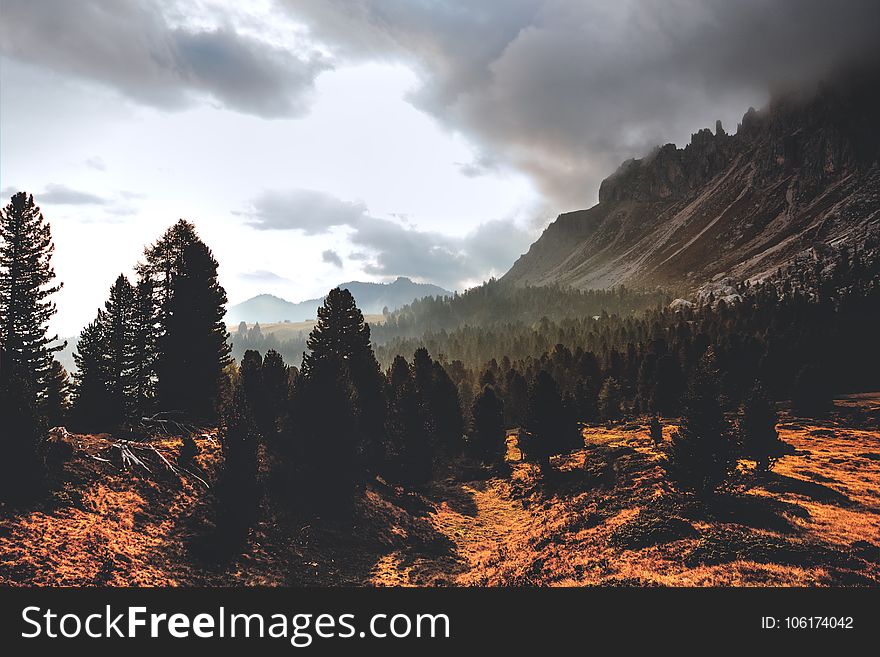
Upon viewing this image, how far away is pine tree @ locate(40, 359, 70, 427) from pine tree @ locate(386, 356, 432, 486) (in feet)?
89.8

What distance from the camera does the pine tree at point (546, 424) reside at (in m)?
43.0

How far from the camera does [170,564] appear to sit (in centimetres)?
1839

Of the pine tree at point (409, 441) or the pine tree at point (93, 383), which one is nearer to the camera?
the pine tree at point (93, 383)

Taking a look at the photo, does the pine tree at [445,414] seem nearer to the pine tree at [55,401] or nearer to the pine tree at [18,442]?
the pine tree at [55,401]

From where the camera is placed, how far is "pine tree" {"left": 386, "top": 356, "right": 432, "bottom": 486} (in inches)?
1649

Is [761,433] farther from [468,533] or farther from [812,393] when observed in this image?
[812,393]

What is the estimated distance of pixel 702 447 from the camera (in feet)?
92.5

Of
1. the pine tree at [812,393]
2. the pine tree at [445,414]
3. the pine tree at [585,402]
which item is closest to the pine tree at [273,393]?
the pine tree at [445,414]

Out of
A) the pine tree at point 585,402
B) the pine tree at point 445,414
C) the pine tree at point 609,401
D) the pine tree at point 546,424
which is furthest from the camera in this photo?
the pine tree at point 609,401

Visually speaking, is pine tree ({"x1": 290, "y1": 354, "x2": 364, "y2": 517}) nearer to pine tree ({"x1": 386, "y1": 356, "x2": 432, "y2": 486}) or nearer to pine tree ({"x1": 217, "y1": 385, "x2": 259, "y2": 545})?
pine tree ({"x1": 217, "y1": 385, "x2": 259, "y2": 545})

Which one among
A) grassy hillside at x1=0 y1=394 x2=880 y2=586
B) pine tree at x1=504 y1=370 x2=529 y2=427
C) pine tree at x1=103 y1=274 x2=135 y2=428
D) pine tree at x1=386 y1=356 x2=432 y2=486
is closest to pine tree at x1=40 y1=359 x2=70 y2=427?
pine tree at x1=103 y1=274 x2=135 y2=428

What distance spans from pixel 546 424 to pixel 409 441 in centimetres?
1468

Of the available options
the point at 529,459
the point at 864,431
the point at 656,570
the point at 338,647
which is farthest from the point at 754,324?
the point at 338,647

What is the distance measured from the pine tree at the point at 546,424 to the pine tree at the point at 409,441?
11.1 meters
